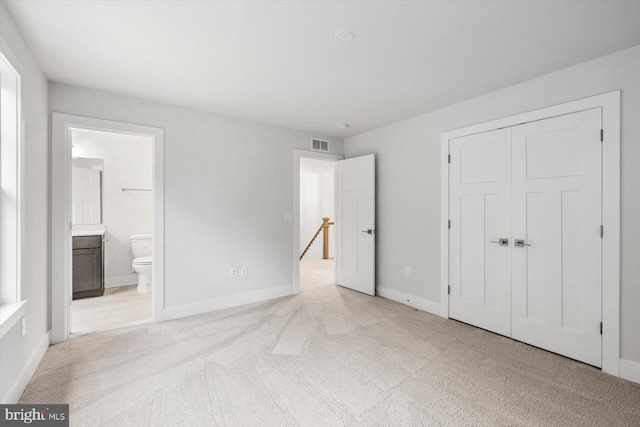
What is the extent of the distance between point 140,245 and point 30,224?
2742mm

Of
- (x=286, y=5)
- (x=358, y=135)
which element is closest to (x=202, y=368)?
(x=286, y=5)

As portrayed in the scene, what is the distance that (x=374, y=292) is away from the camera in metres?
4.29

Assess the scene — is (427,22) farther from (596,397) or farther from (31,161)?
(31,161)

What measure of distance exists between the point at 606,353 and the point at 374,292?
7.97 feet

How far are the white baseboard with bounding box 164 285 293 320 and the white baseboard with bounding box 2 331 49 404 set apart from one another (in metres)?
1.00

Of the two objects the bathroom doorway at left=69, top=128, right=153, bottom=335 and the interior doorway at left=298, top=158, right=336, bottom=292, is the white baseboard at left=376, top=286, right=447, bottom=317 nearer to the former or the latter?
the interior doorway at left=298, top=158, right=336, bottom=292

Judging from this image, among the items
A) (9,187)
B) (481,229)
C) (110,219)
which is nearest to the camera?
(9,187)

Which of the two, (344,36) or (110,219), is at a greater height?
(344,36)

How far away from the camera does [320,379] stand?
215 centimetres

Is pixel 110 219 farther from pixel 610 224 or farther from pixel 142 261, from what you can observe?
pixel 610 224

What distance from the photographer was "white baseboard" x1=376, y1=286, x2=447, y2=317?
3.51 meters

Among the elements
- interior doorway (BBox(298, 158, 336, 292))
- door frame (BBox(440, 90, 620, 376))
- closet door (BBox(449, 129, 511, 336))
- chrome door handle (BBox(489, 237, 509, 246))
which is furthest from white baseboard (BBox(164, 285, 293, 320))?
door frame (BBox(440, 90, 620, 376))

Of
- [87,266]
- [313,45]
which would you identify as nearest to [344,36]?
[313,45]

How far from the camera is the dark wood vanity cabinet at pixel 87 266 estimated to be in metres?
4.03
